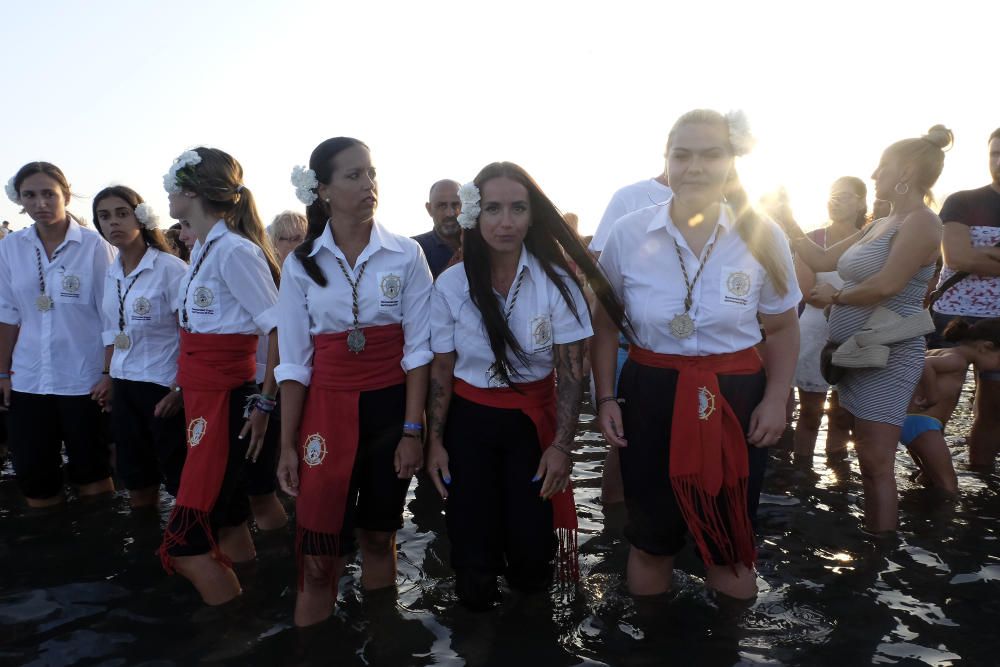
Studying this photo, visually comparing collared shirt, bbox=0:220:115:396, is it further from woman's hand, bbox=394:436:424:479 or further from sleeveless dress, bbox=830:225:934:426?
sleeveless dress, bbox=830:225:934:426

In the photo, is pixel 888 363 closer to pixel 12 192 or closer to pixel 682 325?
pixel 682 325

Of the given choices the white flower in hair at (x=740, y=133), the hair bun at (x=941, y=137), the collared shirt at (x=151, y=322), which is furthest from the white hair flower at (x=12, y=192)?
the hair bun at (x=941, y=137)

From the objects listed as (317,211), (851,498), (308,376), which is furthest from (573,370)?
(851,498)

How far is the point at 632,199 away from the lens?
4492 mm

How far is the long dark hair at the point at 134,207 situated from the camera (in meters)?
4.49

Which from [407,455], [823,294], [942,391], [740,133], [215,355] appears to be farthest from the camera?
[942,391]

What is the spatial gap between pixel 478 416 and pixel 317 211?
4.09 feet

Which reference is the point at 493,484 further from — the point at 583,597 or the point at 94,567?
the point at 94,567

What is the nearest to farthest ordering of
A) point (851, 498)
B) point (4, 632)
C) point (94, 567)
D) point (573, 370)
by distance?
point (573, 370) → point (4, 632) → point (94, 567) → point (851, 498)

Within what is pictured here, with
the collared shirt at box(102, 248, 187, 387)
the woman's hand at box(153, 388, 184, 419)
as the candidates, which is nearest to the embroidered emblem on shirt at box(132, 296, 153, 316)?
the collared shirt at box(102, 248, 187, 387)

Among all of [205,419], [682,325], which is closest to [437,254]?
[205,419]

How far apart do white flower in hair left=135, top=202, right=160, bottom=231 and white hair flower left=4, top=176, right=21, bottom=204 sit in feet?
3.99

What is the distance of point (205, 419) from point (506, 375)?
1.60 meters

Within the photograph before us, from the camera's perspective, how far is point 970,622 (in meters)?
3.21
